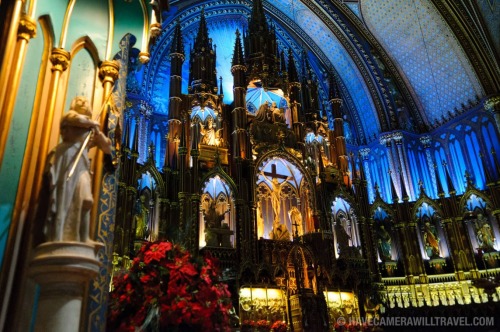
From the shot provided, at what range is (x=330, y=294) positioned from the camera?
52.1ft

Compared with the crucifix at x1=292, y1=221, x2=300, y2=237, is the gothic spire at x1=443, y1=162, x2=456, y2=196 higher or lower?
higher

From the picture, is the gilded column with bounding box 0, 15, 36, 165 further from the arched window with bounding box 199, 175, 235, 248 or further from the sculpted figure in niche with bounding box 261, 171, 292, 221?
the sculpted figure in niche with bounding box 261, 171, 292, 221

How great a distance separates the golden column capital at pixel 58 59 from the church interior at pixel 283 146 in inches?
1.0

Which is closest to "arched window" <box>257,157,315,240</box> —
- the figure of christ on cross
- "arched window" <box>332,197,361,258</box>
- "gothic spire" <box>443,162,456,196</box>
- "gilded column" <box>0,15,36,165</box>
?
the figure of christ on cross

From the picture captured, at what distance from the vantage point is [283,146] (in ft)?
58.8

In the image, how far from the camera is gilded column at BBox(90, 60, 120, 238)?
6036 mm

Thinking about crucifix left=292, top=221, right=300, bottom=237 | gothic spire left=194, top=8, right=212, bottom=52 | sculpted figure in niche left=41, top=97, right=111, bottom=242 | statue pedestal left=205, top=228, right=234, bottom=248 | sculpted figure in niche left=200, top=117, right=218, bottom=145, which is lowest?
sculpted figure in niche left=41, top=97, right=111, bottom=242

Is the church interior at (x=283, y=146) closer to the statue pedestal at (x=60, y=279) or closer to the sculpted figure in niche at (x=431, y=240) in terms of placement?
the sculpted figure in niche at (x=431, y=240)

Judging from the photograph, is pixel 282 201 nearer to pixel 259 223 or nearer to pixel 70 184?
pixel 259 223

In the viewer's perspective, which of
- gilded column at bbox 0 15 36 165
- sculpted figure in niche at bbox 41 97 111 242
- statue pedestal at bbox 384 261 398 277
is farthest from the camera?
statue pedestal at bbox 384 261 398 277

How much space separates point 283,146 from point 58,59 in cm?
1233

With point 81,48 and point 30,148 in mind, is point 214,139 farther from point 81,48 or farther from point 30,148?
point 30,148

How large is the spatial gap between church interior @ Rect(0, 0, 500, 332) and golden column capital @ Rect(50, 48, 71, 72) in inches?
1.0

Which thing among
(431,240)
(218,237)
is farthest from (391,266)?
(218,237)
